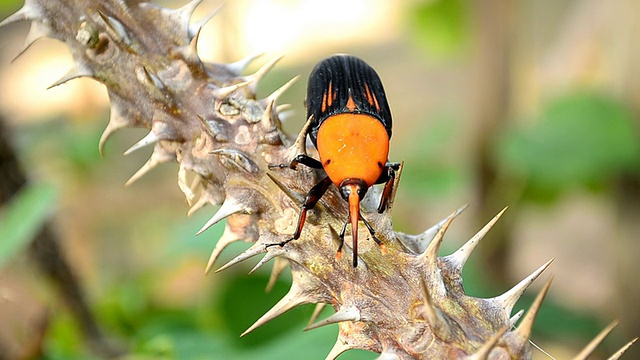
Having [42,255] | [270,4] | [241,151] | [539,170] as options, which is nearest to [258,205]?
[241,151]

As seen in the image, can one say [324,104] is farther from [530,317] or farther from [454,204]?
[454,204]

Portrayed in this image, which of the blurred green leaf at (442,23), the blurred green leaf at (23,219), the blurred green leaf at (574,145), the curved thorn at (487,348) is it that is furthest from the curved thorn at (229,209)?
the blurred green leaf at (442,23)

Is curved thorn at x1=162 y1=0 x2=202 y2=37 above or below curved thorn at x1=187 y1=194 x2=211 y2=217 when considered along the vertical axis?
above

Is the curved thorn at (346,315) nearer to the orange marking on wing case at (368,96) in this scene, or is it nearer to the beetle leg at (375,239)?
the beetle leg at (375,239)

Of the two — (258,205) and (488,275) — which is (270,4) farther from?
(258,205)

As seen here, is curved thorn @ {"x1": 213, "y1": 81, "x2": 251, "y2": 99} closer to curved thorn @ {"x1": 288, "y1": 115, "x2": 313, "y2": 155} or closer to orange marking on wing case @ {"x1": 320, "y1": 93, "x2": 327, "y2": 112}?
curved thorn @ {"x1": 288, "y1": 115, "x2": 313, "y2": 155}

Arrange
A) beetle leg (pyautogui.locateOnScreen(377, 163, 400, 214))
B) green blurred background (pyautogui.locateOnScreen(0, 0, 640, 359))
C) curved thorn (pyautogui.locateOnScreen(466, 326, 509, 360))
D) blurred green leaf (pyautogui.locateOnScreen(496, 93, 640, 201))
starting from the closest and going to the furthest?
curved thorn (pyautogui.locateOnScreen(466, 326, 509, 360)) → beetle leg (pyautogui.locateOnScreen(377, 163, 400, 214)) → green blurred background (pyautogui.locateOnScreen(0, 0, 640, 359)) → blurred green leaf (pyautogui.locateOnScreen(496, 93, 640, 201))

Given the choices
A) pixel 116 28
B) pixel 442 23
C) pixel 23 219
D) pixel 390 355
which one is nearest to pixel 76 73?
pixel 116 28

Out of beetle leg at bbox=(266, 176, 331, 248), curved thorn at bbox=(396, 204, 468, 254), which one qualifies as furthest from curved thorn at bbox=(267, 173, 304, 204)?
curved thorn at bbox=(396, 204, 468, 254)
